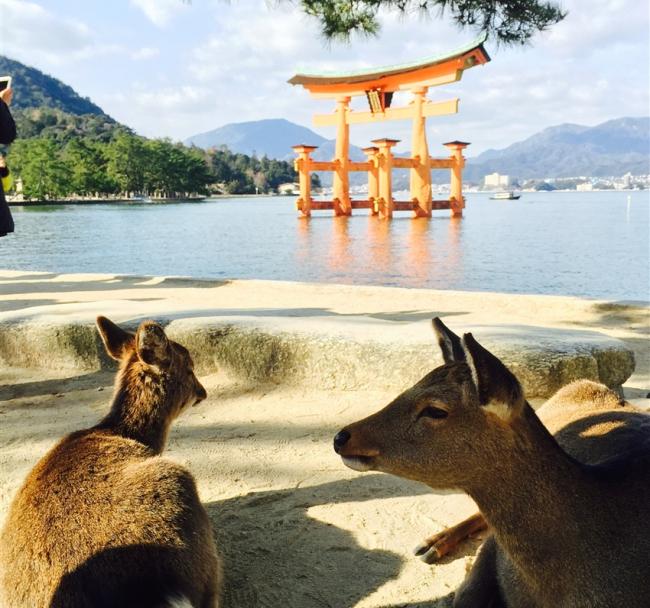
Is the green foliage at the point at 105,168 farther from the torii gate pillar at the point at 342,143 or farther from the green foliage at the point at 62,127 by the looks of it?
the torii gate pillar at the point at 342,143

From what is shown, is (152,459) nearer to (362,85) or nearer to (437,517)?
(437,517)

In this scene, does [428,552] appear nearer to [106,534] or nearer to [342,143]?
[106,534]

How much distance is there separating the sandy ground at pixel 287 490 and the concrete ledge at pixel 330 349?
136 millimetres

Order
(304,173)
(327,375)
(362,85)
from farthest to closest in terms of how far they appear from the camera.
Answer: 1. (304,173)
2. (362,85)
3. (327,375)

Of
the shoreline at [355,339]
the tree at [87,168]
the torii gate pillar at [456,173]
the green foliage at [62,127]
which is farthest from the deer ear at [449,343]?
the green foliage at [62,127]

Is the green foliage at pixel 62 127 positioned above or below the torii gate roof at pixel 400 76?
above

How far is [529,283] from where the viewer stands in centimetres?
1602

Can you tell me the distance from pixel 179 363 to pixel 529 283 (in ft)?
47.0

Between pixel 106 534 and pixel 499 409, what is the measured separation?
3.81 feet

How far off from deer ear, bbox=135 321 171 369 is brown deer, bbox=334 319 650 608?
1.05m

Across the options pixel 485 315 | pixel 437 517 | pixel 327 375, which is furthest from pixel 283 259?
pixel 437 517

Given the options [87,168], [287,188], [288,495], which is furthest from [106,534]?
[287,188]

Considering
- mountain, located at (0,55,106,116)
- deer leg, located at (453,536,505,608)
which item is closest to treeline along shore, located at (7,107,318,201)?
deer leg, located at (453,536,505,608)

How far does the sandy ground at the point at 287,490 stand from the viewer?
2.54 metres
